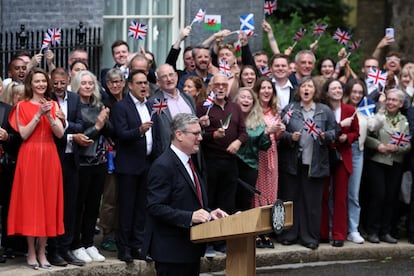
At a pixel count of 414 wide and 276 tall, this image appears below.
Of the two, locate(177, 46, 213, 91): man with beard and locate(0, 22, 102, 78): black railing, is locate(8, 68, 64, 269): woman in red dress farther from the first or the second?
locate(177, 46, 213, 91): man with beard

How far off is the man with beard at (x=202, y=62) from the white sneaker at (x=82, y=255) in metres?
2.66

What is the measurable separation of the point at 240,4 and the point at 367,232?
5013 mm

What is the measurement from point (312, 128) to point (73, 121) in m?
3.14

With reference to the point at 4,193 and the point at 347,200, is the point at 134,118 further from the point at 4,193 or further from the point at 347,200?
the point at 347,200

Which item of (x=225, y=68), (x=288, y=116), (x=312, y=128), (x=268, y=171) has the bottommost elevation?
(x=268, y=171)

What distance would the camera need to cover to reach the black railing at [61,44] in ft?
53.0

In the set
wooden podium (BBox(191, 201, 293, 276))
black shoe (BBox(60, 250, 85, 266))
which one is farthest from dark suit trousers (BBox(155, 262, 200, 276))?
black shoe (BBox(60, 250, 85, 266))

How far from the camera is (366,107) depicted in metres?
16.3

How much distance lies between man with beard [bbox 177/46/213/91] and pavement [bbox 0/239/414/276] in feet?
7.10

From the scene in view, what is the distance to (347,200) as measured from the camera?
16.6 m

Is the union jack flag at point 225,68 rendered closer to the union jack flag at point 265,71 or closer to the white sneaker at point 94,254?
the union jack flag at point 265,71

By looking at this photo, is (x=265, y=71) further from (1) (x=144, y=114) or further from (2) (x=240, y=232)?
(2) (x=240, y=232)

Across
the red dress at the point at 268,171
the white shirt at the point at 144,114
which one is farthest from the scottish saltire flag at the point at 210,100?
the red dress at the point at 268,171

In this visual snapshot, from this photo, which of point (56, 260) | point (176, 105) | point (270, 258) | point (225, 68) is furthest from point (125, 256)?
point (225, 68)
